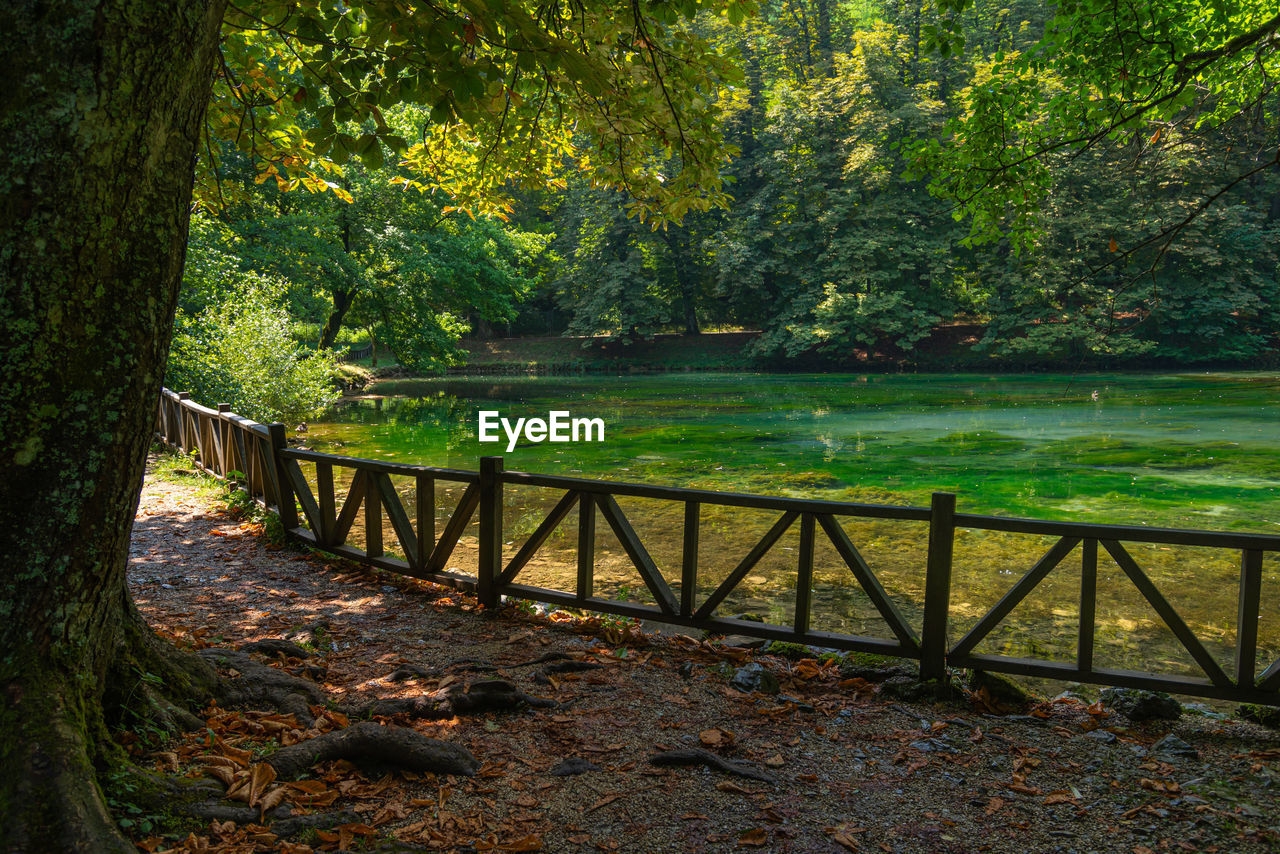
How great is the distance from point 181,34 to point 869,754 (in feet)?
15.6

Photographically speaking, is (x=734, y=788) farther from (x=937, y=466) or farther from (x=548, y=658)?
(x=937, y=466)

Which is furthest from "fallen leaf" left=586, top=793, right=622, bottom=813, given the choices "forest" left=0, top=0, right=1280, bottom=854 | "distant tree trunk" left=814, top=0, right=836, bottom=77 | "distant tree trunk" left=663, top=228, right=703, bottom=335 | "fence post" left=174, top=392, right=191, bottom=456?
"distant tree trunk" left=814, top=0, right=836, bottom=77

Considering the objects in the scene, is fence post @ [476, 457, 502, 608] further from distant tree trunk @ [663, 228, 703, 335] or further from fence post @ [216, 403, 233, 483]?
distant tree trunk @ [663, 228, 703, 335]

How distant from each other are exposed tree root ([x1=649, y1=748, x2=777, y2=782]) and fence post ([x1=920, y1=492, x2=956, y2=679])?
191 centimetres

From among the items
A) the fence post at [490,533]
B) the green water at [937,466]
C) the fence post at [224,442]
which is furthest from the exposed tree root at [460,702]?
the fence post at [224,442]

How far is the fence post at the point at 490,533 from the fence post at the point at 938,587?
3.47 m

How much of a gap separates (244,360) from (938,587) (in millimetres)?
15678

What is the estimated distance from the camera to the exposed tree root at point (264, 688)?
415 cm

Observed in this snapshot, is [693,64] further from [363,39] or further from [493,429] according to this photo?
[493,429]

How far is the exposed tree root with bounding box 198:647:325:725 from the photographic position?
163 inches

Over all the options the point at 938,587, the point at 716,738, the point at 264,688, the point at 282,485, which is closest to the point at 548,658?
the point at 716,738

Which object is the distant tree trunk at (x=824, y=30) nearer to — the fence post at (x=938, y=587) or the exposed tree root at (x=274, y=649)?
the fence post at (x=938, y=587)

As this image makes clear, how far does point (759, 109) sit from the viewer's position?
1986 inches

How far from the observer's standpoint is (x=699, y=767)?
4.09 metres
